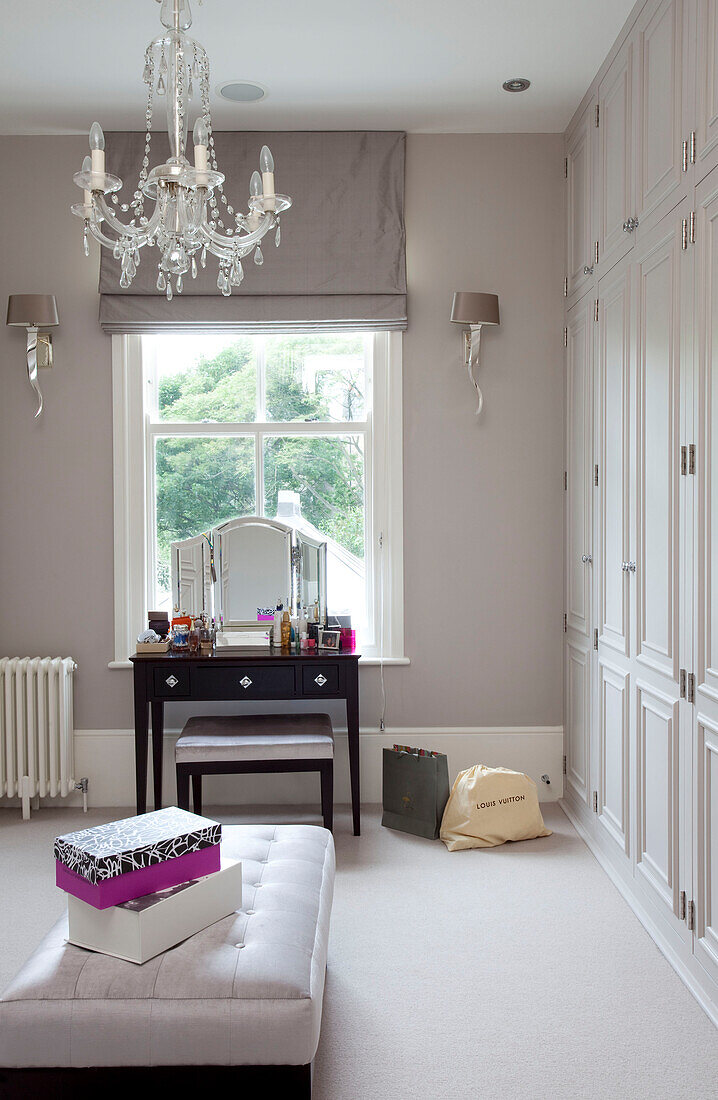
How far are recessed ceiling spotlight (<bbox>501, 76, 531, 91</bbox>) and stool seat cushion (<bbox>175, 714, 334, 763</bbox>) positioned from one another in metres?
2.64

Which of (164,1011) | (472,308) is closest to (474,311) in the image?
(472,308)

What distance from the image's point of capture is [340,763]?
399 cm

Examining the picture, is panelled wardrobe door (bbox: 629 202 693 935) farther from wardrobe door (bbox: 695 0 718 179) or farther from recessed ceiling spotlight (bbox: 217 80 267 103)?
recessed ceiling spotlight (bbox: 217 80 267 103)

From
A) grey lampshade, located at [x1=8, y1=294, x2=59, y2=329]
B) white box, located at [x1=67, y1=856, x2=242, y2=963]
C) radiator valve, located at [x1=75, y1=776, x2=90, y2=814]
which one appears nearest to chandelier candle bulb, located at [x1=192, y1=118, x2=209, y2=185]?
white box, located at [x1=67, y1=856, x2=242, y2=963]

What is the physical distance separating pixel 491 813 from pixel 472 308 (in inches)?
81.8

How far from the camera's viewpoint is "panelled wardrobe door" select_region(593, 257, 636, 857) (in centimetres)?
301

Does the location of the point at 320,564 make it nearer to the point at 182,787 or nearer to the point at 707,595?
the point at 182,787

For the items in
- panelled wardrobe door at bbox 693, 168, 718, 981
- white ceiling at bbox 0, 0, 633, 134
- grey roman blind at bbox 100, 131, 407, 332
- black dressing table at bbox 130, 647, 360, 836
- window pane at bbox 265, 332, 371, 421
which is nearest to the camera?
panelled wardrobe door at bbox 693, 168, 718, 981

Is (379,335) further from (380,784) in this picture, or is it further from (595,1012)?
(595,1012)

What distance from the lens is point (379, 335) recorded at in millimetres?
4016

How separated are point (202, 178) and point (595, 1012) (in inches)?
89.1

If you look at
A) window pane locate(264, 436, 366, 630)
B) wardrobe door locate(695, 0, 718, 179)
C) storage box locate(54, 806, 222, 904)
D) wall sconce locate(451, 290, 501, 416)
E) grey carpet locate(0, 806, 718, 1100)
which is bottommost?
grey carpet locate(0, 806, 718, 1100)

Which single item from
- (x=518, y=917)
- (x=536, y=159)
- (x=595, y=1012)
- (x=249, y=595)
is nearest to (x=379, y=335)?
(x=536, y=159)

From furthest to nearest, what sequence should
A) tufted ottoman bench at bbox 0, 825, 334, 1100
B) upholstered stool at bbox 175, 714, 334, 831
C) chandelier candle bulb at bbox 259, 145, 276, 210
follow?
upholstered stool at bbox 175, 714, 334, 831 < chandelier candle bulb at bbox 259, 145, 276, 210 < tufted ottoman bench at bbox 0, 825, 334, 1100
